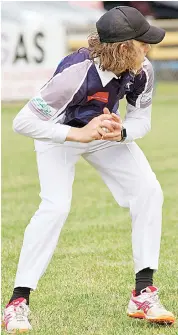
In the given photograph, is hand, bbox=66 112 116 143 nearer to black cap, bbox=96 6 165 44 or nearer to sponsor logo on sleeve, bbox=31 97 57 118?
sponsor logo on sleeve, bbox=31 97 57 118

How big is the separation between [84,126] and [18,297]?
0.93 m

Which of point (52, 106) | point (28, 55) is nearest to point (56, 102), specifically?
point (52, 106)

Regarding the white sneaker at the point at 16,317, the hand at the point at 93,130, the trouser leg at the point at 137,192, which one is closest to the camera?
the hand at the point at 93,130

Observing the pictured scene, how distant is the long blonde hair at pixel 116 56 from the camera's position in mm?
4914

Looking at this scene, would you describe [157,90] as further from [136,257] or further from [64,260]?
[136,257]

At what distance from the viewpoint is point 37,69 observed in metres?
20.7

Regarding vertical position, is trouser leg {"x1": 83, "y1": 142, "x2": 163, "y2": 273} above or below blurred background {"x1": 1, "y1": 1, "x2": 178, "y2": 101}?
below

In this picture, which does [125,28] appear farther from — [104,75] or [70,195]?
[70,195]

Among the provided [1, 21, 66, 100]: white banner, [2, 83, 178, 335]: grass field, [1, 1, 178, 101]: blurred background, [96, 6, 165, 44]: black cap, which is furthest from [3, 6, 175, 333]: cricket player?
[1, 21, 66, 100]: white banner

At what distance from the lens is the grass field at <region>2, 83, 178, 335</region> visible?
17.1 feet

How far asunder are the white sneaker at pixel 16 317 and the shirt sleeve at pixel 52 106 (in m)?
0.84

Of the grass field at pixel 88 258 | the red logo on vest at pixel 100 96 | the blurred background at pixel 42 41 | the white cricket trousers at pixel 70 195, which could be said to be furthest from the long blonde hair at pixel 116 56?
the blurred background at pixel 42 41

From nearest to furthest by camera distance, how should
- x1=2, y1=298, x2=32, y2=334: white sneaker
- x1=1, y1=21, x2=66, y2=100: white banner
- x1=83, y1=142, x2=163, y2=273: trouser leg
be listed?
1. x1=2, y1=298, x2=32, y2=334: white sneaker
2. x1=83, y1=142, x2=163, y2=273: trouser leg
3. x1=1, y1=21, x2=66, y2=100: white banner

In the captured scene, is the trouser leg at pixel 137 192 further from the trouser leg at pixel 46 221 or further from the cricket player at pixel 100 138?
the trouser leg at pixel 46 221
